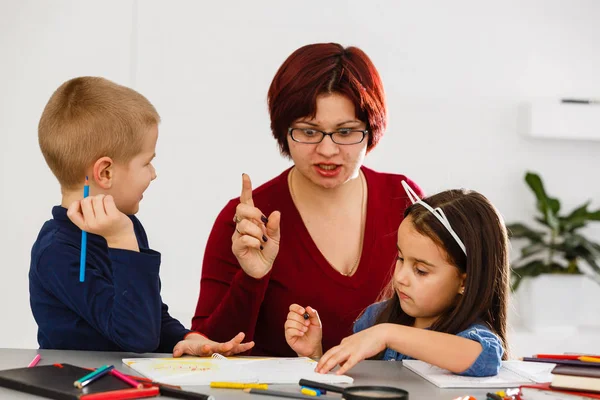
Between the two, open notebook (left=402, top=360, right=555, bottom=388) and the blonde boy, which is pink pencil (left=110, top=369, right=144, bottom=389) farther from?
open notebook (left=402, top=360, right=555, bottom=388)

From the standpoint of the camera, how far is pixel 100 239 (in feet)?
5.22

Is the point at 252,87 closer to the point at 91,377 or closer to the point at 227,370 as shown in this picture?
the point at 227,370

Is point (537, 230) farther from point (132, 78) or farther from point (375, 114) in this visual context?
point (375, 114)

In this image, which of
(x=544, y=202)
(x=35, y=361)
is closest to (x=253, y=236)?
(x=35, y=361)

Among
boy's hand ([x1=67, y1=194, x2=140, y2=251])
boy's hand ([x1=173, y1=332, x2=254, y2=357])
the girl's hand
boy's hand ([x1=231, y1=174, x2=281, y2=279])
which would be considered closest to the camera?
the girl's hand

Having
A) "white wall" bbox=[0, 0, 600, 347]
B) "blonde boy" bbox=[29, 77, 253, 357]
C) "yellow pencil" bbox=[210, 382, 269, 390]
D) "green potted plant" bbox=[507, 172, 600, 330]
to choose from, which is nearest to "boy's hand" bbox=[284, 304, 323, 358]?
"blonde boy" bbox=[29, 77, 253, 357]

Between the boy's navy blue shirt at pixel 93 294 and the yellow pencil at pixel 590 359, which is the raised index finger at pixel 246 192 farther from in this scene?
the yellow pencil at pixel 590 359

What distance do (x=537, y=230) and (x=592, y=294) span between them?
0.48 metres

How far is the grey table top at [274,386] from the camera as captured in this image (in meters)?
1.23

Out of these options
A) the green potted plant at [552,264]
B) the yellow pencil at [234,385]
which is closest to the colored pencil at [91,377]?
the yellow pencil at [234,385]

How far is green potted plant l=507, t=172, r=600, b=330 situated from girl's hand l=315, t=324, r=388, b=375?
9.60ft

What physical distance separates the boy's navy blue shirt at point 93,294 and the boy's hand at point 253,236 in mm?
310

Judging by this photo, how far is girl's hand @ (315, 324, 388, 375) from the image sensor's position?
1358 mm

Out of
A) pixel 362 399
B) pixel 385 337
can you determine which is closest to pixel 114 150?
pixel 385 337
